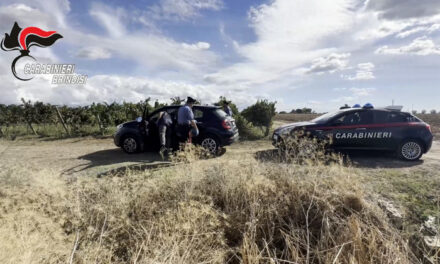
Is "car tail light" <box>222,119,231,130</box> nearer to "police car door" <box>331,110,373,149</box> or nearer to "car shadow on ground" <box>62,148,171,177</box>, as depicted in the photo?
"car shadow on ground" <box>62,148,171,177</box>

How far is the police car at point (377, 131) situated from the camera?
668 cm

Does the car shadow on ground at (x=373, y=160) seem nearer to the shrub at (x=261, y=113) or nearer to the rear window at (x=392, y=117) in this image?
the rear window at (x=392, y=117)

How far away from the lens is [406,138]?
6.68 m

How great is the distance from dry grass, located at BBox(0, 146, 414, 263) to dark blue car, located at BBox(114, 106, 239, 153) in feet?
9.13

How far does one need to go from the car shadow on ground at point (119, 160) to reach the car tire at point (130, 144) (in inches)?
Answer: 6.2

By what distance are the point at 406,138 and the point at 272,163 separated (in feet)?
15.5

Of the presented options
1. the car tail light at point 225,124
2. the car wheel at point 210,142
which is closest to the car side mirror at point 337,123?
the car tail light at point 225,124

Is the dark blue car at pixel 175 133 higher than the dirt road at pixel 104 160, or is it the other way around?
the dark blue car at pixel 175 133

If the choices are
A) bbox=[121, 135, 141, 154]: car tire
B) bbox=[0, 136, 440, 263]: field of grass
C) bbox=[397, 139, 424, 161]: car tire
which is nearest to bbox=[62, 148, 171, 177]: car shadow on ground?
bbox=[121, 135, 141, 154]: car tire

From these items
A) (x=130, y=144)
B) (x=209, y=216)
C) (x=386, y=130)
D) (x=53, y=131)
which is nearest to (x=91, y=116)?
(x=53, y=131)

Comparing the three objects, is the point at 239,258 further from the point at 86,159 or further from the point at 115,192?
the point at 86,159

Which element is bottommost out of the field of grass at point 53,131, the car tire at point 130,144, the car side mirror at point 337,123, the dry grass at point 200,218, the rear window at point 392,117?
the dry grass at point 200,218

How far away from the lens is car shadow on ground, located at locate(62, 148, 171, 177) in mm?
5641

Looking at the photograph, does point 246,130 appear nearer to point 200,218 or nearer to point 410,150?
point 410,150
